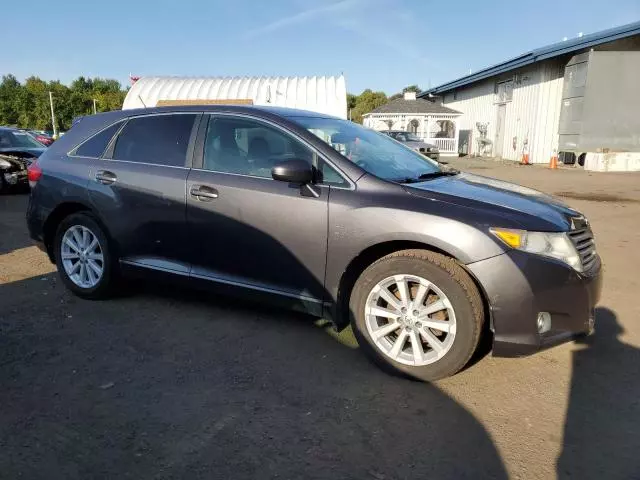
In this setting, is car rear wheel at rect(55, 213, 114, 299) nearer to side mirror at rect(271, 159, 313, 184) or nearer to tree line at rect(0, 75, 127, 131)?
side mirror at rect(271, 159, 313, 184)

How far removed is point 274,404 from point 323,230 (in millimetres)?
1155

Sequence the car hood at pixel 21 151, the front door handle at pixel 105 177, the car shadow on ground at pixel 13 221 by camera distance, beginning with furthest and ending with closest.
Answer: the car hood at pixel 21 151 → the car shadow on ground at pixel 13 221 → the front door handle at pixel 105 177

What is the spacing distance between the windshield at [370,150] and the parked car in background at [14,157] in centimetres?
1009

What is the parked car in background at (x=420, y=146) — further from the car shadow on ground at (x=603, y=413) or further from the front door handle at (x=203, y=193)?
the car shadow on ground at (x=603, y=413)

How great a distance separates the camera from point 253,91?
54.1 ft

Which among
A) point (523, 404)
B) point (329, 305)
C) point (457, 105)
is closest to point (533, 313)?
point (523, 404)

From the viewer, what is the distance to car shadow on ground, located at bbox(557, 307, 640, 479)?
7.83 feet

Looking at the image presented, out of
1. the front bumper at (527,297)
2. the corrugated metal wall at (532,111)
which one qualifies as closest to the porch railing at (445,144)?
the corrugated metal wall at (532,111)

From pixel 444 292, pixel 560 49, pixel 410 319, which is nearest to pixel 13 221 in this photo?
pixel 410 319

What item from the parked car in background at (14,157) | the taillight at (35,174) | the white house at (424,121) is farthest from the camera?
the white house at (424,121)

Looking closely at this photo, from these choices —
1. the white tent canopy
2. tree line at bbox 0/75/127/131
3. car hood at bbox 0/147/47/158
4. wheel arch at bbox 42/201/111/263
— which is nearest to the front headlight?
wheel arch at bbox 42/201/111/263

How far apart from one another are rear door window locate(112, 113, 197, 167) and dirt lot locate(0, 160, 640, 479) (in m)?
1.30

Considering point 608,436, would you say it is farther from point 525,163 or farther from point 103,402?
point 525,163

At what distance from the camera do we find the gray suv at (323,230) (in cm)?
301
